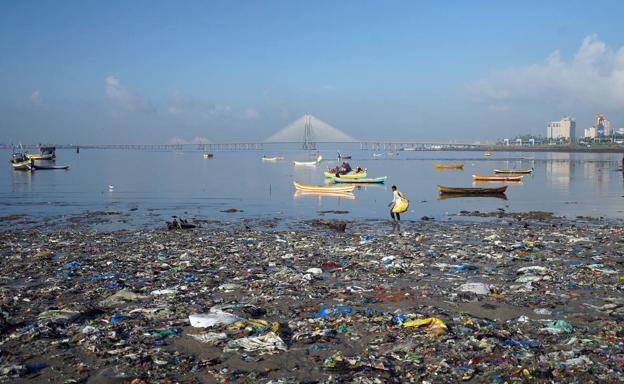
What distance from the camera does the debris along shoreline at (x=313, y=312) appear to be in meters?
5.60

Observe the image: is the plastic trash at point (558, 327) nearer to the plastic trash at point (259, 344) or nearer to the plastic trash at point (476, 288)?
the plastic trash at point (476, 288)

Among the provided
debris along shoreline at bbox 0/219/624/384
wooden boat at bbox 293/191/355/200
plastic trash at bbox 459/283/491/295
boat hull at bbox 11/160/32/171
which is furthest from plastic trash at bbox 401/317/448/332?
boat hull at bbox 11/160/32/171

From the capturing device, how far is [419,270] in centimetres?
1047

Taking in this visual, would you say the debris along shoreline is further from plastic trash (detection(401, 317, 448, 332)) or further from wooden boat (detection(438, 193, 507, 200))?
wooden boat (detection(438, 193, 507, 200))

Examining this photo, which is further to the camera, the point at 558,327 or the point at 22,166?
the point at 22,166

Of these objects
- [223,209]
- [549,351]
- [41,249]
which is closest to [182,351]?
[549,351]

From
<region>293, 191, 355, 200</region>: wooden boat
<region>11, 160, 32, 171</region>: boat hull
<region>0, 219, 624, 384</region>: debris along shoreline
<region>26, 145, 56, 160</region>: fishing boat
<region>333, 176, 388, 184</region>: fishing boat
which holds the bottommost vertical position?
<region>293, 191, 355, 200</region>: wooden boat

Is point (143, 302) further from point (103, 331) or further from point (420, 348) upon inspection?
point (420, 348)

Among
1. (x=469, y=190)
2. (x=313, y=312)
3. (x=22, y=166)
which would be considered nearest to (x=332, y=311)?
(x=313, y=312)

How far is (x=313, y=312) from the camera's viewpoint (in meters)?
7.59

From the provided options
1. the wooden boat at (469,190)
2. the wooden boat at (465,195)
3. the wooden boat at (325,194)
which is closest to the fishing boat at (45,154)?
the wooden boat at (325,194)

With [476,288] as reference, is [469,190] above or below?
above

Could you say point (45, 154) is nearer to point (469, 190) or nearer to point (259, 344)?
point (469, 190)

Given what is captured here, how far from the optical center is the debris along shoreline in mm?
5598
